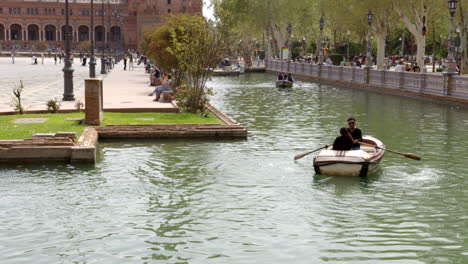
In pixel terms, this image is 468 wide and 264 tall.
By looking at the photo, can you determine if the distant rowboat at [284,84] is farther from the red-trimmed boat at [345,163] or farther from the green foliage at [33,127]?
A: the red-trimmed boat at [345,163]

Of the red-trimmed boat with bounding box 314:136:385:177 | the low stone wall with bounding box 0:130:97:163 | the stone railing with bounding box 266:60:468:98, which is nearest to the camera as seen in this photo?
the red-trimmed boat with bounding box 314:136:385:177

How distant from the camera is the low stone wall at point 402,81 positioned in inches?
1202

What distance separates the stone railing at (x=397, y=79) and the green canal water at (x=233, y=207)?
1196 cm

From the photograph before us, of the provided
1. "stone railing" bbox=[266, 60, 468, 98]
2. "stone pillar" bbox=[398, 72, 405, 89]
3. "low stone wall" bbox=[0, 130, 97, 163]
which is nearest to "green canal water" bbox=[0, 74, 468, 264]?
"low stone wall" bbox=[0, 130, 97, 163]

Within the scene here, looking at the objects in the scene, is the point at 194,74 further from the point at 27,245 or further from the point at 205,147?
the point at 27,245

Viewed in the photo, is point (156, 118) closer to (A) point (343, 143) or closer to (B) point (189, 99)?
(B) point (189, 99)

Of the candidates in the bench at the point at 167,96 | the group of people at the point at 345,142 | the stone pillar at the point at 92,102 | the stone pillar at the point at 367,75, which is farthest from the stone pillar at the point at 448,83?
the group of people at the point at 345,142

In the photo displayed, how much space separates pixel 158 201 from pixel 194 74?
1167 cm

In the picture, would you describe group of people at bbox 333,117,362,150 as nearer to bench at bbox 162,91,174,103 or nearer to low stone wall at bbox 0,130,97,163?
low stone wall at bbox 0,130,97,163

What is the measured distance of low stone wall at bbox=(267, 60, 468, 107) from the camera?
3053cm

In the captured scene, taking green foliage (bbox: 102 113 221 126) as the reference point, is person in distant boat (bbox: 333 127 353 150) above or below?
above

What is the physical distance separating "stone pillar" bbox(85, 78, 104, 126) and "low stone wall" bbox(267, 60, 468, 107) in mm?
16857

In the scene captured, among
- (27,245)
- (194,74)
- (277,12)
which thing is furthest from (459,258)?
(277,12)

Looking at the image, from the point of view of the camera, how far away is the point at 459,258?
8.96 metres
